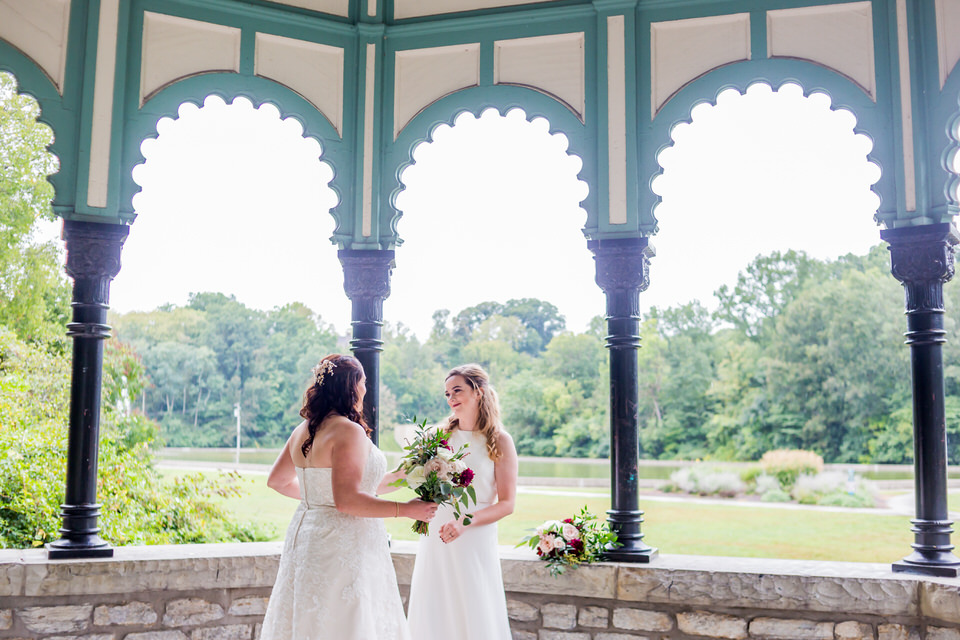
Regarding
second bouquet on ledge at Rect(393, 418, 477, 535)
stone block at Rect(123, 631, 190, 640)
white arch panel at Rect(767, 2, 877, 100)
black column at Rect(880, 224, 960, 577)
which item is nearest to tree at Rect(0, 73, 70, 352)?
stone block at Rect(123, 631, 190, 640)

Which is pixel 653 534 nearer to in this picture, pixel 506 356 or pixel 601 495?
pixel 601 495

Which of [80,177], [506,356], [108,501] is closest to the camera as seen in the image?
[80,177]

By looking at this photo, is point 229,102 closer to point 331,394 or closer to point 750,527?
point 331,394

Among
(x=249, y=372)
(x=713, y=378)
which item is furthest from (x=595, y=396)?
(x=249, y=372)

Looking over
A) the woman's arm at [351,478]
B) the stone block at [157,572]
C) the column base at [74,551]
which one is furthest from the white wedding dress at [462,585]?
the column base at [74,551]

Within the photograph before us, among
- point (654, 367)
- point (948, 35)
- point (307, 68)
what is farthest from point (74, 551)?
point (654, 367)

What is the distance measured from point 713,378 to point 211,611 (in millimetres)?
22578

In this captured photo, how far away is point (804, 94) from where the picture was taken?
4.22 metres

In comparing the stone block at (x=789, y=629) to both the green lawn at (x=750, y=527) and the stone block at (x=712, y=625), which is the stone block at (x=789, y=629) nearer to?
the stone block at (x=712, y=625)

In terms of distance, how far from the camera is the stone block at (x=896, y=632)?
363 cm

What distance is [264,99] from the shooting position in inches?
182

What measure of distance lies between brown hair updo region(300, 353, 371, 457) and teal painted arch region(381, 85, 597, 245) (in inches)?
69.2

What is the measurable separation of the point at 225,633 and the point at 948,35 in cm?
457

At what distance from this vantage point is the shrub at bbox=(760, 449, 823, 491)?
78.1 ft
